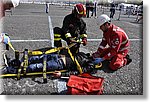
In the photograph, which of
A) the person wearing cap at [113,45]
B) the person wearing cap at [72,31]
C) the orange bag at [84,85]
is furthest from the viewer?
the person wearing cap at [72,31]

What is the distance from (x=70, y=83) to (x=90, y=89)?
280mm

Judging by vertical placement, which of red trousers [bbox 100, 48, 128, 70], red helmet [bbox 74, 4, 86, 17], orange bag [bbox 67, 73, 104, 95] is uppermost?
red helmet [bbox 74, 4, 86, 17]

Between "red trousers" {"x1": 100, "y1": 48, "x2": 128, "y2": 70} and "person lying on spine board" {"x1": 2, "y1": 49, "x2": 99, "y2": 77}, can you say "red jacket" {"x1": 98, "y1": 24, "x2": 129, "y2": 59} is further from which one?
"person lying on spine board" {"x1": 2, "y1": 49, "x2": 99, "y2": 77}

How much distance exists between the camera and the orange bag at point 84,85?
3.09 m

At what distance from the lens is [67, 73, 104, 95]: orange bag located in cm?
309

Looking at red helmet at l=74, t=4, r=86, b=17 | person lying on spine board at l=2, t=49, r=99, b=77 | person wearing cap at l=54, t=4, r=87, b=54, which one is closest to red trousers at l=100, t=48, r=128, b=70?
person lying on spine board at l=2, t=49, r=99, b=77

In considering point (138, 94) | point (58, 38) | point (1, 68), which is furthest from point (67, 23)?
point (138, 94)

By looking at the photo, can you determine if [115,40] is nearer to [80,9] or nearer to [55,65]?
[80,9]

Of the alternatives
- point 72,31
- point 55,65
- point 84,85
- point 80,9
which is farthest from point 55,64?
point 80,9

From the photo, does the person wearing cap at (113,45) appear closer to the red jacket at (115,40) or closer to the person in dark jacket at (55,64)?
the red jacket at (115,40)

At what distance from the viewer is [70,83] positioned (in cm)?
321

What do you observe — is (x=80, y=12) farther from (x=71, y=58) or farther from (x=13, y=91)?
(x=13, y=91)

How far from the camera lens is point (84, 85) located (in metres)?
3.18

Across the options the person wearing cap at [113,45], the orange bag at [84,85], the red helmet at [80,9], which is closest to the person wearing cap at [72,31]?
the red helmet at [80,9]
